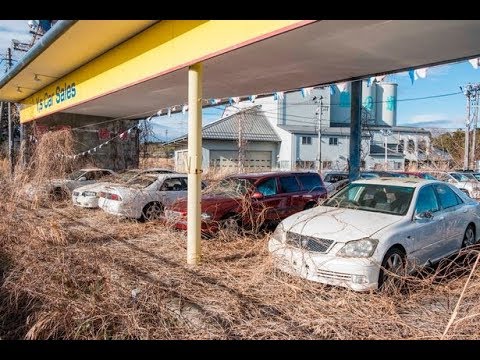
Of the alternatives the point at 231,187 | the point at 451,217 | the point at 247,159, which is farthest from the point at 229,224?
the point at 247,159

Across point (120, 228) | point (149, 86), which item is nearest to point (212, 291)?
point (120, 228)

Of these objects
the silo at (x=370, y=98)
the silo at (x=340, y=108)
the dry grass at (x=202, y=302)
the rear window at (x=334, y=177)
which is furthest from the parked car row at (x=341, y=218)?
the silo at (x=340, y=108)

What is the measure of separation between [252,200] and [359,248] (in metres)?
4.11

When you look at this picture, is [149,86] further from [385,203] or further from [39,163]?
[385,203]

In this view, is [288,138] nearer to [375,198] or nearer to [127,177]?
[127,177]

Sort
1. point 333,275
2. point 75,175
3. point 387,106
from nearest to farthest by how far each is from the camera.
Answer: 1. point 333,275
2. point 75,175
3. point 387,106

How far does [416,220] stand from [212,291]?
10.4 feet

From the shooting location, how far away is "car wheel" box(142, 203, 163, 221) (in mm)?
11137

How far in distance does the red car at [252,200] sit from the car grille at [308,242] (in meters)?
2.58

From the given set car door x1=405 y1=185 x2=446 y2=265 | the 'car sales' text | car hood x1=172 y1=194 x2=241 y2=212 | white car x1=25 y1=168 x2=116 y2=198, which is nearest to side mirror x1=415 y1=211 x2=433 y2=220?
car door x1=405 y1=185 x2=446 y2=265

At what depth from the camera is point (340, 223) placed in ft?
19.9

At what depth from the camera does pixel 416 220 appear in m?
6.20

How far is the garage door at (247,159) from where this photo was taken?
41731 mm

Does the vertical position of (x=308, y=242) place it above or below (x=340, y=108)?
below
